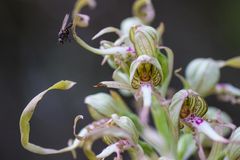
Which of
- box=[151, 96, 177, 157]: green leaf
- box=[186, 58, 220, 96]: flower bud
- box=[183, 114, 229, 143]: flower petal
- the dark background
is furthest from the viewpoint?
the dark background

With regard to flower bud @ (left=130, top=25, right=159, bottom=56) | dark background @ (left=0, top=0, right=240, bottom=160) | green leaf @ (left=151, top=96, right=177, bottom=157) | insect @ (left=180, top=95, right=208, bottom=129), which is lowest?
dark background @ (left=0, top=0, right=240, bottom=160)

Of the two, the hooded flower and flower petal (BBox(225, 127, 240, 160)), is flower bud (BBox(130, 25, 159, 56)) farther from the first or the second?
flower petal (BBox(225, 127, 240, 160))

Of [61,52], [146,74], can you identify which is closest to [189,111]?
[146,74]

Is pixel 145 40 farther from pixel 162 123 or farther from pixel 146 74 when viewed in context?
pixel 162 123

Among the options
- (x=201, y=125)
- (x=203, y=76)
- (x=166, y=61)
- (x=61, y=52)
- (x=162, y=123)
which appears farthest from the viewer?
(x=61, y=52)

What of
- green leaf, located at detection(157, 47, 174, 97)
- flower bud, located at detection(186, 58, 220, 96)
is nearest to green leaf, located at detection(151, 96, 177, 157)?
green leaf, located at detection(157, 47, 174, 97)
